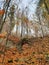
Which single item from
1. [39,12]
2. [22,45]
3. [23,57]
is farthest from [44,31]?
[23,57]

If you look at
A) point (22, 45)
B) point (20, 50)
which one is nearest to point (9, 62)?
point (20, 50)

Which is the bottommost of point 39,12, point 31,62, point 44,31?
point 31,62

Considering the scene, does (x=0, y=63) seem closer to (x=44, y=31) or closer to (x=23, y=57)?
(x=23, y=57)

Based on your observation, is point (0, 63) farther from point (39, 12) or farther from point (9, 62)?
point (39, 12)

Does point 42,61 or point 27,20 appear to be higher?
point 27,20

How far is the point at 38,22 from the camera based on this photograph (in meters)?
23.7

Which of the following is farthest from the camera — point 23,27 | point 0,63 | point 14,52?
point 23,27

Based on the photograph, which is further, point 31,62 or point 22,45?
point 22,45

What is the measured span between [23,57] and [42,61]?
5.73 ft

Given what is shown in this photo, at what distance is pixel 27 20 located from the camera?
93.4 ft

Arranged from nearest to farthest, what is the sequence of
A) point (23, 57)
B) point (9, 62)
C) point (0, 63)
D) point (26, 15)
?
point (0, 63) < point (9, 62) < point (23, 57) < point (26, 15)

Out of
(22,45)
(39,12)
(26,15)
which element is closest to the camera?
(22,45)

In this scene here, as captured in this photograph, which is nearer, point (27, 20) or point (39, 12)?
point (39, 12)

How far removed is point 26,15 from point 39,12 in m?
5.54
